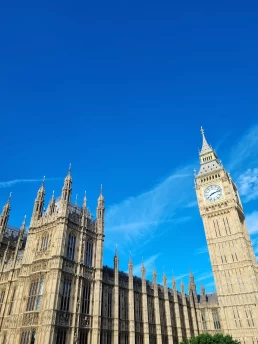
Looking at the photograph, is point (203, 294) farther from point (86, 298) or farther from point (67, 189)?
point (67, 189)

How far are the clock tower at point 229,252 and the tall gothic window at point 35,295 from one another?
4628 centimetres

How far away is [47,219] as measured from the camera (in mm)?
45719

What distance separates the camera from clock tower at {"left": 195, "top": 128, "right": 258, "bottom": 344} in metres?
64.6

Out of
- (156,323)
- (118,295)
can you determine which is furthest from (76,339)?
(156,323)

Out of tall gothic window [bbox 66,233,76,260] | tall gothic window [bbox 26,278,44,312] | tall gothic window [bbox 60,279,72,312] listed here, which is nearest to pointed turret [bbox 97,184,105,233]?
tall gothic window [bbox 66,233,76,260]

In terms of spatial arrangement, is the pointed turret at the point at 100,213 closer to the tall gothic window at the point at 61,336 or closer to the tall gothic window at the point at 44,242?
the tall gothic window at the point at 44,242

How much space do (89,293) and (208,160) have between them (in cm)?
6348

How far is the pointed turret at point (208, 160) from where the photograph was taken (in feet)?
292

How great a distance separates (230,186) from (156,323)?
43293 mm

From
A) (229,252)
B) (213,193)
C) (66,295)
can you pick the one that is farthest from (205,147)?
(66,295)

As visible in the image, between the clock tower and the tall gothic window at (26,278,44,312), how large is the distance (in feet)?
152

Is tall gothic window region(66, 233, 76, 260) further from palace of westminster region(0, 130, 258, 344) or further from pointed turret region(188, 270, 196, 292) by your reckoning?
pointed turret region(188, 270, 196, 292)

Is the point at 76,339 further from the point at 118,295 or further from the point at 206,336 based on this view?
the point at 206,336

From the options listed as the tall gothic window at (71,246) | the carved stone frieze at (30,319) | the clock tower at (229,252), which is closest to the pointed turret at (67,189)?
the tall gothic window at (71,246)
